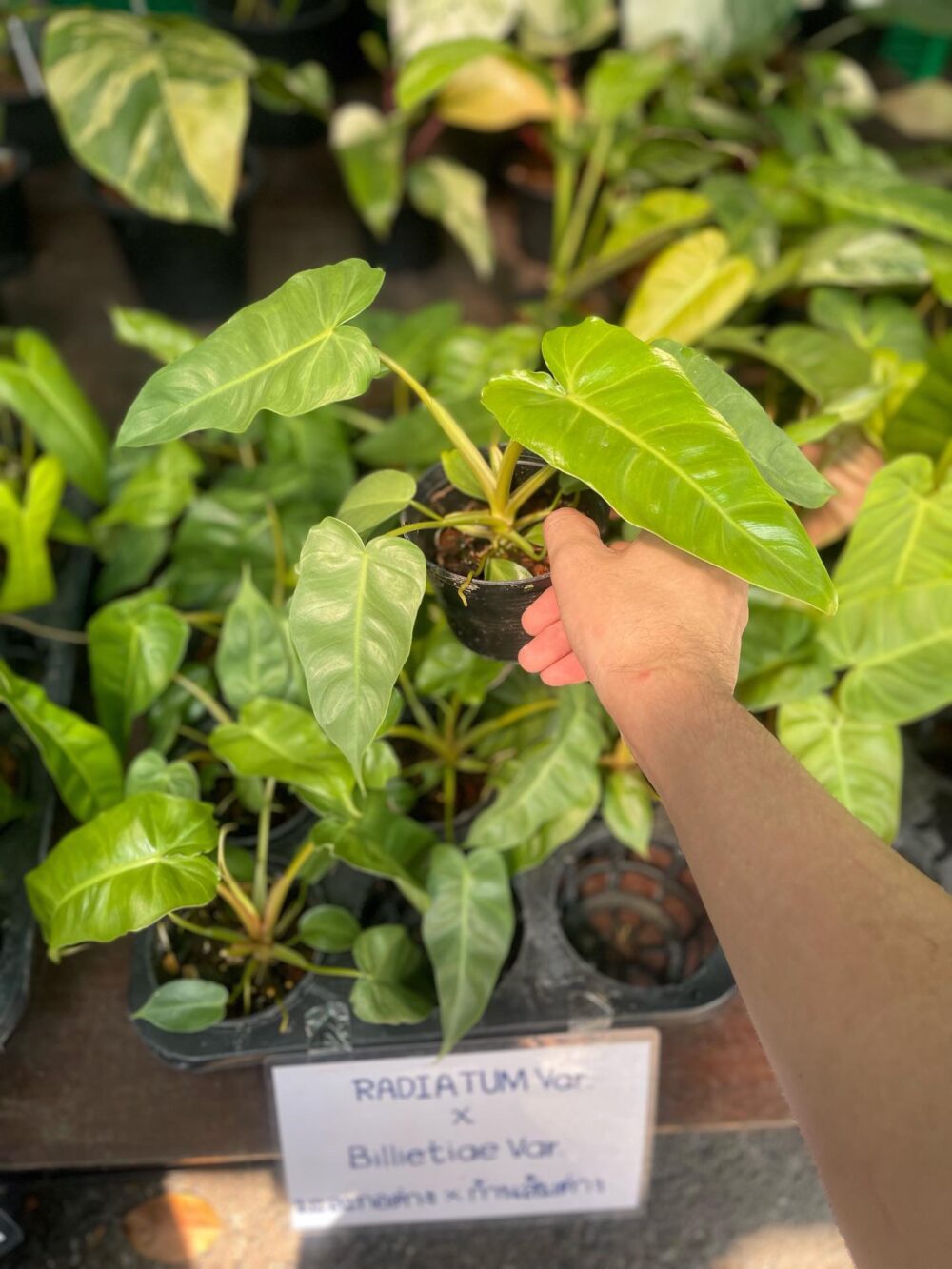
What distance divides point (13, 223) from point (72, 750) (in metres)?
1.13

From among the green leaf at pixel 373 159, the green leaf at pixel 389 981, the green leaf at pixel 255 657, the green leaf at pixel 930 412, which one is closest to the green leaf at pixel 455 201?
the green leaf at pixel 373 159

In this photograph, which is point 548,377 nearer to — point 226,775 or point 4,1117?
point 226,775

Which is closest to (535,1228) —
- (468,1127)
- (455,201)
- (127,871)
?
(468,1127)

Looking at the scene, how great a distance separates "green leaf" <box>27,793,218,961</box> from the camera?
Answer: 720 mm

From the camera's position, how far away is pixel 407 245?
1.64 metres

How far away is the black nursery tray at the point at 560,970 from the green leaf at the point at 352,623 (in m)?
0.37

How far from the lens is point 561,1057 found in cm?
84

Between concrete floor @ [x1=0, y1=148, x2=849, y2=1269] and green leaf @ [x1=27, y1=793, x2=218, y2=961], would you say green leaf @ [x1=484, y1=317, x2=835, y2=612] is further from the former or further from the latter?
concrete floor @ [x1=0, y1=148, x2=849, y2=1269]

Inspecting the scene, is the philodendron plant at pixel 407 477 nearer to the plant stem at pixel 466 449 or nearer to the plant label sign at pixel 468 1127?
the plant stem at pixel 466 449

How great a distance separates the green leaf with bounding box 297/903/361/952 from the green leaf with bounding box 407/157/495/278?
1036 millimetres

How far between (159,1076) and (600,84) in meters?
1.42

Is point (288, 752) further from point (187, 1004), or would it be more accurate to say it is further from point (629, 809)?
point (629, 809)

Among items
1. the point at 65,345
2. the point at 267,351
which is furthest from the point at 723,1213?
the point at 65,345

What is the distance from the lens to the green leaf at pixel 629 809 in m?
0.93
